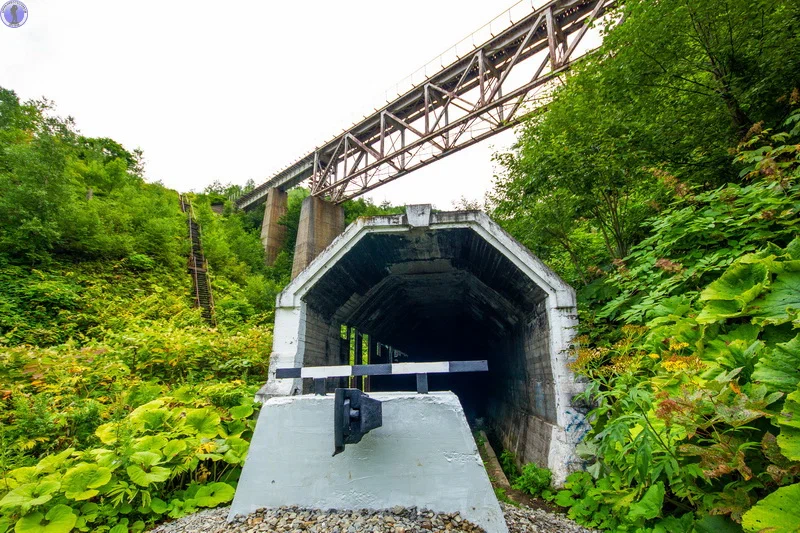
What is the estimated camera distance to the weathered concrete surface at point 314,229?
20.2 meters

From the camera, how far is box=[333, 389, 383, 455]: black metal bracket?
289 cm

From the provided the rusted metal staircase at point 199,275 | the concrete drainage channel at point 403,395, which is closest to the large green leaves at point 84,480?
the concrete drainage channel at point 403,395

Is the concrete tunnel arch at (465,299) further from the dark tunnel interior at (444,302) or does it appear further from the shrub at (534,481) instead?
the shrub at (534,481)

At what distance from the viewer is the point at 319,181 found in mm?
21438

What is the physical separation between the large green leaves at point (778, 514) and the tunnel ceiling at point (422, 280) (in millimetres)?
3719

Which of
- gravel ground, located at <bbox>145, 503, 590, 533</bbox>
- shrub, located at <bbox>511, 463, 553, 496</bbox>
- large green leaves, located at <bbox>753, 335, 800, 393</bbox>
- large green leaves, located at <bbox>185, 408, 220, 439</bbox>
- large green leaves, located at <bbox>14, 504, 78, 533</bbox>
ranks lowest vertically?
shrub, located at <bbox>511, 463, 553, 496</bbox>

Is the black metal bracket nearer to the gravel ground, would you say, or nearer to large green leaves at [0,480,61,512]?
the gravel ground

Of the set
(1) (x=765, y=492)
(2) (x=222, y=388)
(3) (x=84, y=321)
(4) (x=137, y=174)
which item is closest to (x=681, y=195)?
(1) (x=765, y=492)

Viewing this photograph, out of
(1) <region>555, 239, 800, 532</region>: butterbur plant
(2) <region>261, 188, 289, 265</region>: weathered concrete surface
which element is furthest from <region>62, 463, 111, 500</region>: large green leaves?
(2) <region>261, 188, 289, 265</region>: weathered concrete surface

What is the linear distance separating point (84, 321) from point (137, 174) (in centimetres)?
1781

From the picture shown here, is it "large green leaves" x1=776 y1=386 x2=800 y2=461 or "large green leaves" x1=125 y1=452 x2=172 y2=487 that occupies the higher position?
"large green leaves" x1=776 y1=386 x2=800 y2=461

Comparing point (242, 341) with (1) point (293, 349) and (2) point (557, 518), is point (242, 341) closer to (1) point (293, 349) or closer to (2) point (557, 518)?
(1) point (293, 349)

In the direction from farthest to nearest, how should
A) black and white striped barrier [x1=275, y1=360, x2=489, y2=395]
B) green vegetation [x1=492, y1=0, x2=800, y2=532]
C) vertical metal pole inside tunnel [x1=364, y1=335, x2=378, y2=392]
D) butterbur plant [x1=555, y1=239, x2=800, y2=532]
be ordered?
1. vertical metal pole inside tunnel [x1=364, y1=335, x2=378, y2=392]
2. black and white striped barrier [x1=275, y1=360, x2=489, y2=395]
3. green vegetation [x1=492, y1=0, x2=800, y2=532]
4. butterbur plant [x1=555, y1=239, x2=800, y2=532]

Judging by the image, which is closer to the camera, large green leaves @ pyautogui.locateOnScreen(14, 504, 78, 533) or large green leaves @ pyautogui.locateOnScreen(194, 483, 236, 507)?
large green leaves @ pyautogui.locateOnScreen(14, 504, 78, 533)
